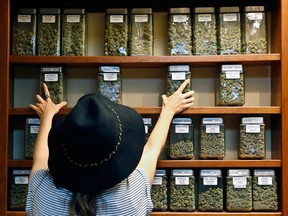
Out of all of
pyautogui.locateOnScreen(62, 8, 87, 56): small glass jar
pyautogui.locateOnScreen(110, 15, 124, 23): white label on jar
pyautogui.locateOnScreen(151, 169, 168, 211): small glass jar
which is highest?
pyautogui.locateOnScreen(110, 15, 124, 23): white label on jar

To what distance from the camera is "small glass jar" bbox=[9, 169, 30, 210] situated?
1.86 metres

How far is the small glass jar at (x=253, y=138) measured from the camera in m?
1.85

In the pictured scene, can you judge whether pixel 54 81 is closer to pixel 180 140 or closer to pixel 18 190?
pixel 18 190

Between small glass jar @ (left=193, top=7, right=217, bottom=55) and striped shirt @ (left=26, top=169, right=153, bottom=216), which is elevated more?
small glass jar @ (left=193, top=7, right=217, bottom=55)

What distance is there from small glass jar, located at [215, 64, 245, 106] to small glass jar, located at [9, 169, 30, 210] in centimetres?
95

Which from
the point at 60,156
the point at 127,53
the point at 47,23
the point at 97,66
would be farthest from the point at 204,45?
the point at 60,156

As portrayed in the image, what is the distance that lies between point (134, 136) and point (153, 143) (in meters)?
0.44

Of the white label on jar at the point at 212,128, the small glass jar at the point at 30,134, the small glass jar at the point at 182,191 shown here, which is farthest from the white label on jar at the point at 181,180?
the small glass jar at the point at 30,134

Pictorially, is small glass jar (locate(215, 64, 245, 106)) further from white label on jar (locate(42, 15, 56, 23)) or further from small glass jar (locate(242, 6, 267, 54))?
white label on jar (locate(42, 15, 56, 23))

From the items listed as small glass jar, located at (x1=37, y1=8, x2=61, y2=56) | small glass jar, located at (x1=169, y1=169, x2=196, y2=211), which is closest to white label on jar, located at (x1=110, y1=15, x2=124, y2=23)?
small glass jar, located at (x1=37, y1=8, x2=61, y2=56)

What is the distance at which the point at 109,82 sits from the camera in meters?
1.87

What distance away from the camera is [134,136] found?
47.3 inches

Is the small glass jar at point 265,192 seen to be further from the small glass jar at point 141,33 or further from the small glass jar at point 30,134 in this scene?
the small glass jar at point 30,134

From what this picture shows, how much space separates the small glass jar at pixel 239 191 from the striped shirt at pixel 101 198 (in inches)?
25.7
